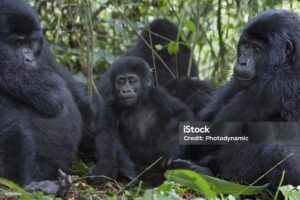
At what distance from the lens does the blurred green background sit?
21.6 feet

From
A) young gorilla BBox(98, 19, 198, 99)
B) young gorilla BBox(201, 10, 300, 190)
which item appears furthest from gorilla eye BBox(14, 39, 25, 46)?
young gorilla BBox(98, 19, 198, 99)

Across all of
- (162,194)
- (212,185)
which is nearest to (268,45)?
(212,185)

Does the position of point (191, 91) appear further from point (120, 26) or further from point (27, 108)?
point (27, 108)

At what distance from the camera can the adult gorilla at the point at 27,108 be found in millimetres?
5246

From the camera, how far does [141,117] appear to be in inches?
240

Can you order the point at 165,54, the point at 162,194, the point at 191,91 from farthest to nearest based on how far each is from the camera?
1. the point at 165,54
2. the point at 191,91
3. the point at 162,194

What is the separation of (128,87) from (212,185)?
1789 millimetres

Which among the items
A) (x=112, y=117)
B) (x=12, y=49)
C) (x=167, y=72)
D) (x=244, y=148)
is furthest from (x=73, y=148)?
(x=167, y=72)

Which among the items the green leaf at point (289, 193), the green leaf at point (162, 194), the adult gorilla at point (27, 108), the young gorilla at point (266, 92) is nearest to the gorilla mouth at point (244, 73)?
the young gorilla at point (266, 92)

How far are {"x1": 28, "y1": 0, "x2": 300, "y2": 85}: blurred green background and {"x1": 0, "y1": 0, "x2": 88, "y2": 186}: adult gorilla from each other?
827 mm

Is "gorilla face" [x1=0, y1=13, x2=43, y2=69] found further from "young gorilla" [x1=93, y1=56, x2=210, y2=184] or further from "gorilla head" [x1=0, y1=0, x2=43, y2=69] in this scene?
"young gorilla" [x1=93, y1=56, x2=210, y2=184]

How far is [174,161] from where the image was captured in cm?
564

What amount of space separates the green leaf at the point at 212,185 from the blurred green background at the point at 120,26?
1.87 m

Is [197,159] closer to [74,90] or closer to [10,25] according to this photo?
[74,90]
